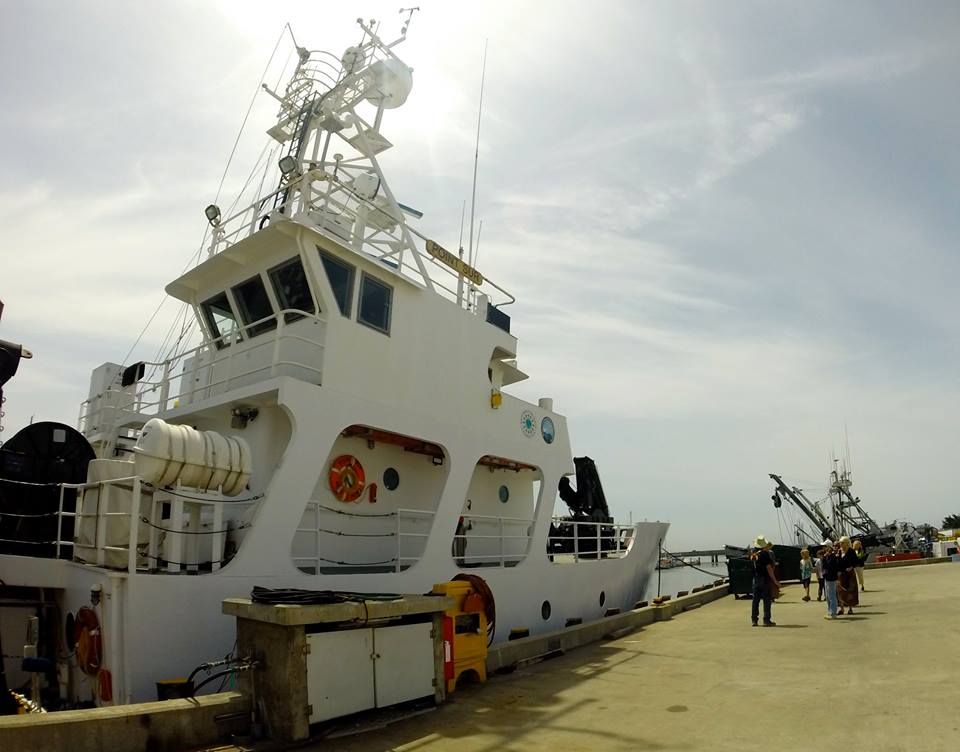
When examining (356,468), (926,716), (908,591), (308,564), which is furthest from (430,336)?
(908,591)

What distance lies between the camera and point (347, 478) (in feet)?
32.2

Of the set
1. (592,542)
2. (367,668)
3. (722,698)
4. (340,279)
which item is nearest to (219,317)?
(340,279)

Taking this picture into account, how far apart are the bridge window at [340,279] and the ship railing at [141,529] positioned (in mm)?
3258

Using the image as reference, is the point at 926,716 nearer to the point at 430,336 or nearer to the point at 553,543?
the point at 430,336

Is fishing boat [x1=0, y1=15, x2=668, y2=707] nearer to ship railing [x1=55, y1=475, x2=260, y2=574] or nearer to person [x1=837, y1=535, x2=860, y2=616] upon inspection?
ship railing [x1=55, y1=475, x2=260, y2=574]

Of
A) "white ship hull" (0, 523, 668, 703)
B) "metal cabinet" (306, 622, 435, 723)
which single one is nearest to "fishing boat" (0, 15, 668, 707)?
"white ship hull" (0, 523, 668, 703)

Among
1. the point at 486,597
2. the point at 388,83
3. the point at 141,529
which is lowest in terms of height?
the point at 486,597

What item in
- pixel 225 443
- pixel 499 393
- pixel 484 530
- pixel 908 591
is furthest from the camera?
pixel 908 591

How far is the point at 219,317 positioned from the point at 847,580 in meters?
12.5

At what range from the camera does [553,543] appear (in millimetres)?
16969

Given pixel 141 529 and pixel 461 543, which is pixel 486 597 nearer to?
pixel 461 543

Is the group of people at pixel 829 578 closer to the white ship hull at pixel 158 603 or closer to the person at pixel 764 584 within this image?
the person at pixel 764 584

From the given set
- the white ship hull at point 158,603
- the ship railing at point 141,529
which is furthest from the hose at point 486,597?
the ship railing at point 141,529

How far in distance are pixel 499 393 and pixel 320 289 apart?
3.88 metres
